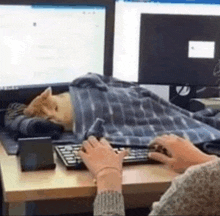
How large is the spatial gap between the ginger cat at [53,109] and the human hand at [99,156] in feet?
0.74

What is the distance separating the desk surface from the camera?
114cm

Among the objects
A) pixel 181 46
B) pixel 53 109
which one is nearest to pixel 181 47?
pixel 181 46

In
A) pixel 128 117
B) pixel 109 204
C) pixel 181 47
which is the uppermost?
pixel 181 47

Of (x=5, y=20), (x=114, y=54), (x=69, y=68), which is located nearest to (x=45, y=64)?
(x=69, y=68)

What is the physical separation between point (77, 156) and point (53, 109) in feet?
1.05

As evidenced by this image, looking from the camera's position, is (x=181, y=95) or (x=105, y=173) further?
(x=181, y=95)

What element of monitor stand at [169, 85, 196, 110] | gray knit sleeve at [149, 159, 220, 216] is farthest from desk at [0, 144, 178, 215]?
monitor stand at [169, 85, 196, 110]

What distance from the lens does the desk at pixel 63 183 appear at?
1.14 meters

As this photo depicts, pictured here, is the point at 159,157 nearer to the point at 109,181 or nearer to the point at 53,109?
the point at 109,181

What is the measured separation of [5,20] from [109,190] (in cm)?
77

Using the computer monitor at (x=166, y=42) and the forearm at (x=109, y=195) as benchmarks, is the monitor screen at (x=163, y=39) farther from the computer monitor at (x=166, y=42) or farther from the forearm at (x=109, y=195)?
the forearm at (x=109, y=195)

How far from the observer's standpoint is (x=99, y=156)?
1263 millimetres

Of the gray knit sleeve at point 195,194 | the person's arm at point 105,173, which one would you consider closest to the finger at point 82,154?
the person's arm at point 105,173

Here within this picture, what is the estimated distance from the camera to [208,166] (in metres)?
0.80
